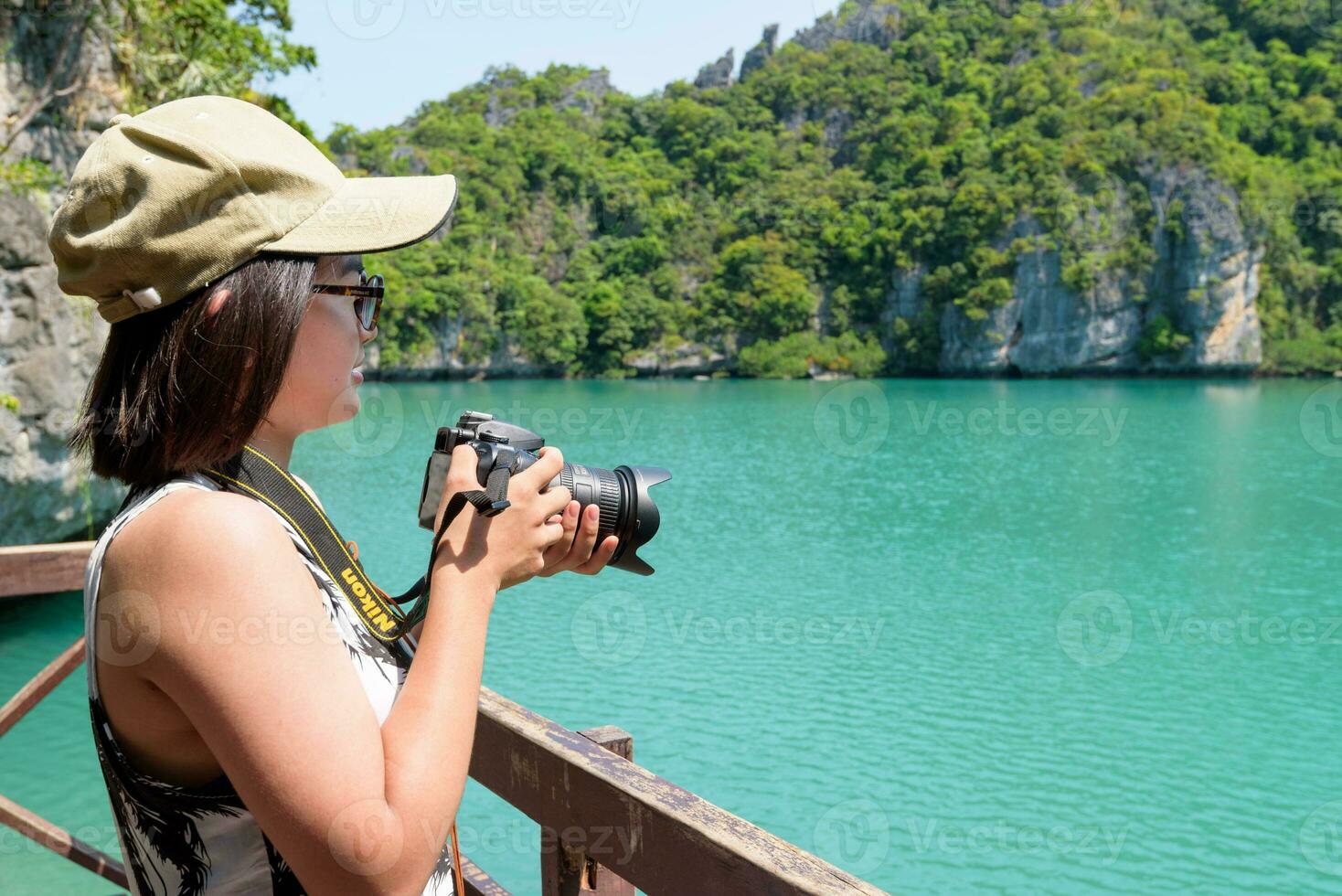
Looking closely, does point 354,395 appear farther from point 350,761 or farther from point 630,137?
point 630,137

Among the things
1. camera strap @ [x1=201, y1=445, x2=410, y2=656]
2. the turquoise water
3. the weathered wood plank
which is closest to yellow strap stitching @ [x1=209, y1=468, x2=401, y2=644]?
camera strap @ [x1=201, y1=445, x2=410, y2=656]

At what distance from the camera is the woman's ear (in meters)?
0.90

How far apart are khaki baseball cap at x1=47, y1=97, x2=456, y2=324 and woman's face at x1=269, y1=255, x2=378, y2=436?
0.16 feet

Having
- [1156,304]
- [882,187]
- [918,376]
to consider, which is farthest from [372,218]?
[882,187]

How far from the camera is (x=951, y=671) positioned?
340 inches

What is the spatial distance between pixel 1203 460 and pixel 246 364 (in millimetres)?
21660

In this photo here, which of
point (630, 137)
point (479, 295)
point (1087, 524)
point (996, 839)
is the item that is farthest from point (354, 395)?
point (630, 137)

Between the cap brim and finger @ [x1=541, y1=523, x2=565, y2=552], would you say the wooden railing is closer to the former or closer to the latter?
finger @ [x1=541, y1=523, x2=565, y2=552]

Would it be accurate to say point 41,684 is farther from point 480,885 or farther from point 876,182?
point 876,182

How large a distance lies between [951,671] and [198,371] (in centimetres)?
837

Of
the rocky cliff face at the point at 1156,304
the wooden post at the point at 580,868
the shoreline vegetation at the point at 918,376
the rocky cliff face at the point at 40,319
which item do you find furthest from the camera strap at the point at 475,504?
the shoreline vegetation at the point at 918,376

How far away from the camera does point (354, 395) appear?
1054mm

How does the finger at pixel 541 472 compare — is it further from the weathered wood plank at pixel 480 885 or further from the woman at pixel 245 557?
the weathered wood plank at pixel 480 885

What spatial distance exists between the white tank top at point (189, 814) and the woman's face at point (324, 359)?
0.12m
